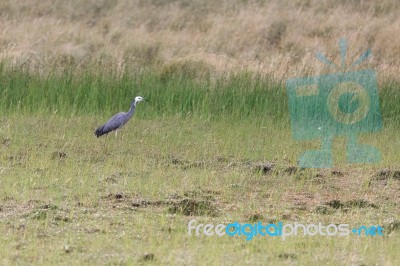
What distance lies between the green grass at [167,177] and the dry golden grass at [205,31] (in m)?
2.74

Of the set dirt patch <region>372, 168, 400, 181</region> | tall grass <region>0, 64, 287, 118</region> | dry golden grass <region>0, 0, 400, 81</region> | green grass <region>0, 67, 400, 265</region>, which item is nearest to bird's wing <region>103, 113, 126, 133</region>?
green grass <region>0, 67, 400, 265</region>

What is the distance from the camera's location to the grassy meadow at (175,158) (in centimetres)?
715

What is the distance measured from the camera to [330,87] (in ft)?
46.7

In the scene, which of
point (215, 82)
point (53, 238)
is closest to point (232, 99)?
point (215, 82)

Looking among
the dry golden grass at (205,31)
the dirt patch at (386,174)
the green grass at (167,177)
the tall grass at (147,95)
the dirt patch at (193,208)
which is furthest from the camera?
the dry golden grass at (205,31)

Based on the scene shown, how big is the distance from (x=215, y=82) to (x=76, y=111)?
2108 millimetres

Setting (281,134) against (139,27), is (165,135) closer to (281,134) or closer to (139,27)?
(281,134)

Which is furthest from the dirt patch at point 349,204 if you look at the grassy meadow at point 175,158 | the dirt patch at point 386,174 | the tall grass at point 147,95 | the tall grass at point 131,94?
the tall grass at point 131,94

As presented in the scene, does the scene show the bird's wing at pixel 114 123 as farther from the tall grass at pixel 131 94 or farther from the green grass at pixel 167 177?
the tall grass at pixel 131 94

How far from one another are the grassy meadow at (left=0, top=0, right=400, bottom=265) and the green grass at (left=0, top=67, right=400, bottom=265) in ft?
0.06

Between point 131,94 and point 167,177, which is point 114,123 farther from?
point 131,94

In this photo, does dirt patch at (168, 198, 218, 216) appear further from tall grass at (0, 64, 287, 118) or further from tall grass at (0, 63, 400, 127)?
tall grass at (0, 64, 287, 118)

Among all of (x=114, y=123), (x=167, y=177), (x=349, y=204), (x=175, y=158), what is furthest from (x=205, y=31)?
(x=349, y=204)

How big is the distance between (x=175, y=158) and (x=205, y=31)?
40.0ft
